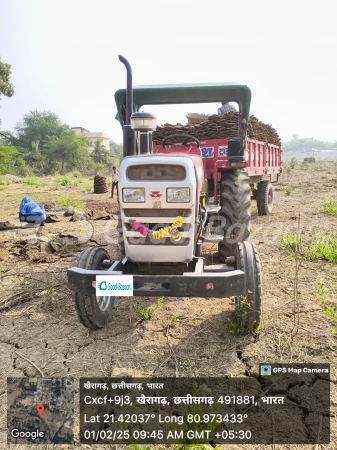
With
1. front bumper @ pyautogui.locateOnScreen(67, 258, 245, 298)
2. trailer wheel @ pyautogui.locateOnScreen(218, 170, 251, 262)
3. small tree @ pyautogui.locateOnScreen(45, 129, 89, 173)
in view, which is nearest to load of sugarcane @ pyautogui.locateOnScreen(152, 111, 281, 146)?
trailer wheel @ pyautogui.locateOnScreen(218, 170, 251, 262)

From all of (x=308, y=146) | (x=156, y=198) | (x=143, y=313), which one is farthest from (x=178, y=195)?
(x=308, y=146)

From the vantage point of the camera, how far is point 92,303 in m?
2.95

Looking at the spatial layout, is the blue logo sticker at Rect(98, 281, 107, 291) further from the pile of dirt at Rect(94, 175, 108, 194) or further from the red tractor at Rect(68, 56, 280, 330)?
the pile of dirt at Rect(94, 175, 108, 194)

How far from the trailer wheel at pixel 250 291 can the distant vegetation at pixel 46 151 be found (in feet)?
77.9

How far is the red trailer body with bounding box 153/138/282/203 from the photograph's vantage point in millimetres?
4508

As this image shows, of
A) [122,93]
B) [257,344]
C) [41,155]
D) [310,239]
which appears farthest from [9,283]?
[41,155]

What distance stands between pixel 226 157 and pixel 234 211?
1145mm

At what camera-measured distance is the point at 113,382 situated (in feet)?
8.11

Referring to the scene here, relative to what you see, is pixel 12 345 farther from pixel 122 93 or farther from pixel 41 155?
pixel 41 155

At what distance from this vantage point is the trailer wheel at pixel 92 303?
289 centimetres

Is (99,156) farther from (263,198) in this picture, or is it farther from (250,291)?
(250,291)

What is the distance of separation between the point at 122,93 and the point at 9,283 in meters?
2.66

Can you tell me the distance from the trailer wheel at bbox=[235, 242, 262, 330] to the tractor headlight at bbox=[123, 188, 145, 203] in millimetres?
933

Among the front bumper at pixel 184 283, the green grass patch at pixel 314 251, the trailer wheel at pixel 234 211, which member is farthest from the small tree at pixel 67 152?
the front bumper at pixel 184 283
